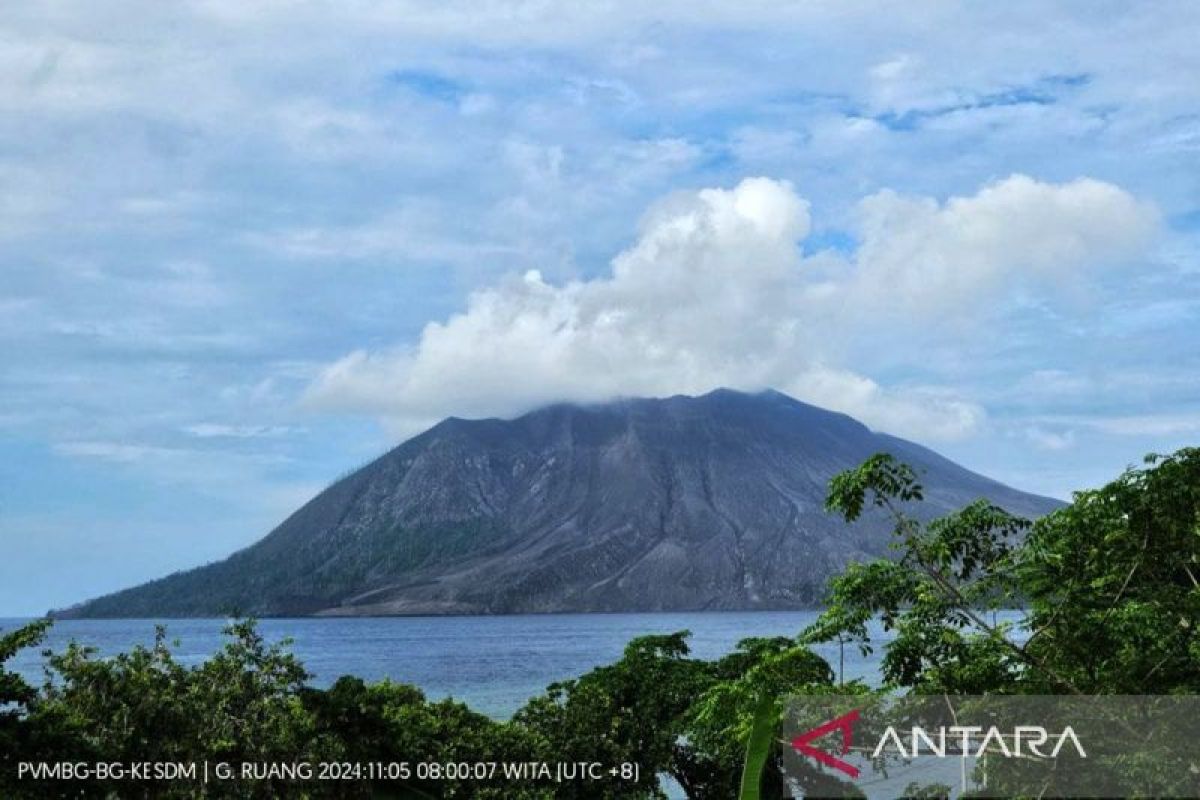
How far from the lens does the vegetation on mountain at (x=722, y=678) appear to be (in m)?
7.68

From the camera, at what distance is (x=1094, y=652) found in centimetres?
768

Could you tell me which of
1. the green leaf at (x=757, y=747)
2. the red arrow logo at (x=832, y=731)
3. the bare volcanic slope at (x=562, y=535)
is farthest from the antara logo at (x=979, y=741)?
the bare volcanic slope at (x=562, y=535)

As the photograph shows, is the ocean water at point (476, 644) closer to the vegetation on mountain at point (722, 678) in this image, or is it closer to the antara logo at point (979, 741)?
the vegetation on mountain at point (722, 678)

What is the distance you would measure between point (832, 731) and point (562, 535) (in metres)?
162

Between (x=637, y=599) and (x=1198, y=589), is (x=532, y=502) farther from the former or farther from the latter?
(x=1198, y=589)

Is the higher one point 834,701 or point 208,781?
point 834,701

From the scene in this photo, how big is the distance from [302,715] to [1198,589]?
710 centimetres

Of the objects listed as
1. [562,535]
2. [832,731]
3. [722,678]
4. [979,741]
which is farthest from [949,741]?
[562,535]

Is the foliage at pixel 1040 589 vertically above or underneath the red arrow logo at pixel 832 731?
above

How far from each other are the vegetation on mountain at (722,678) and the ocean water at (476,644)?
89.7 feet

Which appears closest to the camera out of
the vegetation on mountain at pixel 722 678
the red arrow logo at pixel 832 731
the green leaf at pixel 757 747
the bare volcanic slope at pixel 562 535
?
the green leaf at pixel 757 747

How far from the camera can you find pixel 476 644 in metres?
100

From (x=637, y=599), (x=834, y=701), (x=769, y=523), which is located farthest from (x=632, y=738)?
(x=769, y=523)

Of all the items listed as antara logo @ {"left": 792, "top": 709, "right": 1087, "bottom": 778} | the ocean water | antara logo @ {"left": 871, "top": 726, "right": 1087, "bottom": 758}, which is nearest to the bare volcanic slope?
the ocean water
